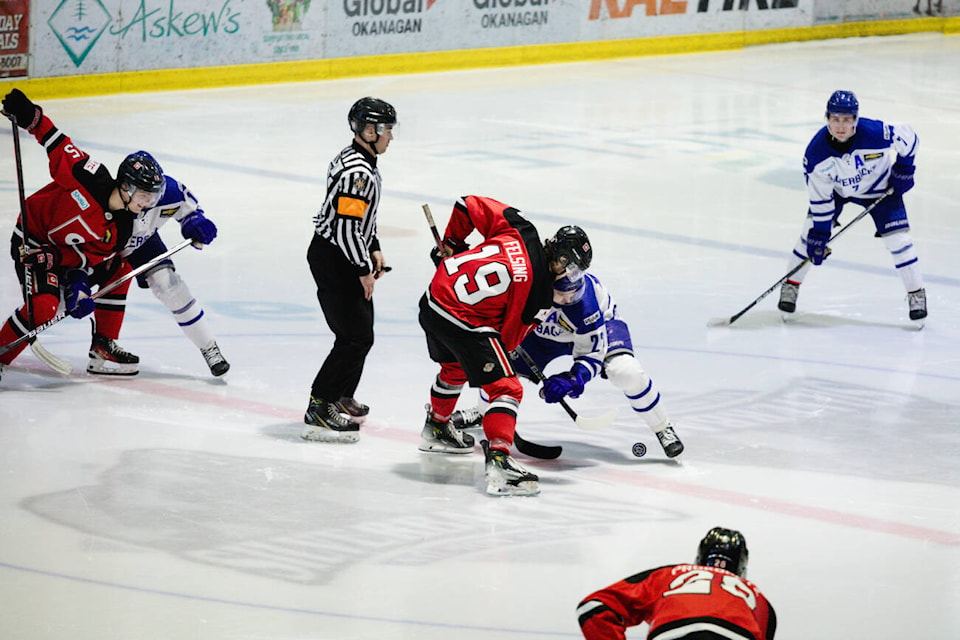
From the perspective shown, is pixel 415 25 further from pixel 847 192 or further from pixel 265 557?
pixel 265 557

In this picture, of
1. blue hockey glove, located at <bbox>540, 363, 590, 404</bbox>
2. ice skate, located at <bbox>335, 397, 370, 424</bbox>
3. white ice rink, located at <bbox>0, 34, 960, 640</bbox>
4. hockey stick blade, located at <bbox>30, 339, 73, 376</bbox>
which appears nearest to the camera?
white ice rink, located at <bbox>0, 34, 960, 640</bbox>

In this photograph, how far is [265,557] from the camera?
4238 mm

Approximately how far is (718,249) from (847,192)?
1.33 m

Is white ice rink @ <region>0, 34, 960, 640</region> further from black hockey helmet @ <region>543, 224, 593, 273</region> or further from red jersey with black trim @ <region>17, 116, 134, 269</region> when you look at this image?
black hockey helmet @ <region>543, 224, 593, 273</region>

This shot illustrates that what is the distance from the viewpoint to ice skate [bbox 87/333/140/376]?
6.05 metres

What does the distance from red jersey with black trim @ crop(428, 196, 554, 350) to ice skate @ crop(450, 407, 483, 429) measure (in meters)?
0.59

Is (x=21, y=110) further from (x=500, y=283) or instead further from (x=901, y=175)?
(x=901, y=175)

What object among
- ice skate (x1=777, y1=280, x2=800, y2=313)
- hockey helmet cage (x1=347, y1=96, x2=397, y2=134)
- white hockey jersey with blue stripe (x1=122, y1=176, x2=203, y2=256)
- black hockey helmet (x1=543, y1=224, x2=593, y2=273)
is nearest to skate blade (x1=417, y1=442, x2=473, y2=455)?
black hockey helmet (x1=543, y1=224, x2=593, y2=273)

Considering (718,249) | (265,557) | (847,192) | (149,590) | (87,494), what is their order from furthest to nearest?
(718,249) < (847,192) < (87,494) < (265,557) < (149,590)

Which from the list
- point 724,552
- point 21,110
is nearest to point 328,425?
point 21,110

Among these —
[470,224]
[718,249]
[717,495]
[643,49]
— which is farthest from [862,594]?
[643,49]

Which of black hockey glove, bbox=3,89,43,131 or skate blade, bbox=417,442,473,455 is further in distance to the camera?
black hockey glove, bbox=3,89,43,131

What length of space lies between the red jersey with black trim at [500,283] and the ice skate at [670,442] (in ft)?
2.00

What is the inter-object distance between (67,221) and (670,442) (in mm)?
2255
